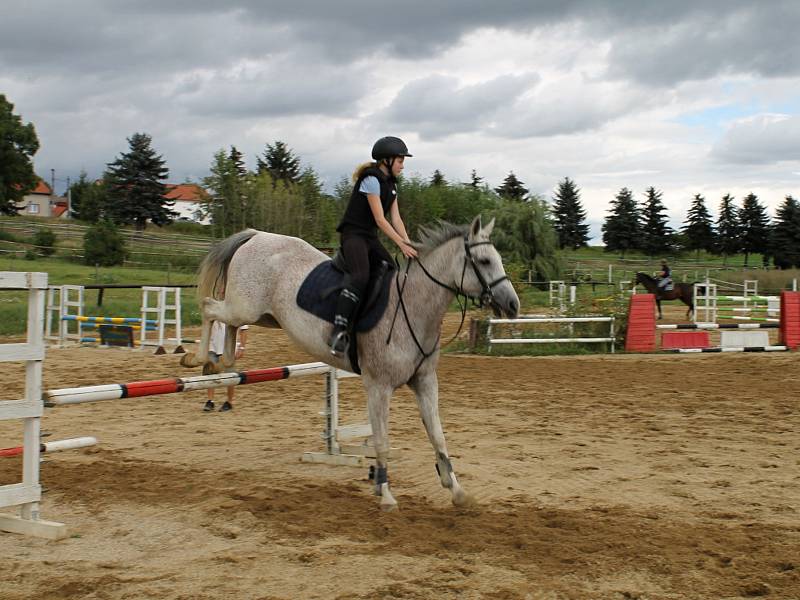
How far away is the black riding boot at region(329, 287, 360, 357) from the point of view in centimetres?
607

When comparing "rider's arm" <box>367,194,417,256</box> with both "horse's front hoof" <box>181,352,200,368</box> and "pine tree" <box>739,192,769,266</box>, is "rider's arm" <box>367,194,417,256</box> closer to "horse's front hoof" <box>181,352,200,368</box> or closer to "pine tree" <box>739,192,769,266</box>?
"horse's front hoof" <box>181,352,200,368</box>

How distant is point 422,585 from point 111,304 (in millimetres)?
25149

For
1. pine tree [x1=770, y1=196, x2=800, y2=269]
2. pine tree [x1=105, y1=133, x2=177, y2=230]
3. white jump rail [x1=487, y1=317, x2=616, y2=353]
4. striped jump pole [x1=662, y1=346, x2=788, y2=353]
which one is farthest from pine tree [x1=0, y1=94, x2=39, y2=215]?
pine tree [x1=770, y1=196, x2=800, y2=269]

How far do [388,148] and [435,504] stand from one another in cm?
290

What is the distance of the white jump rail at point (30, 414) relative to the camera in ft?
17.6

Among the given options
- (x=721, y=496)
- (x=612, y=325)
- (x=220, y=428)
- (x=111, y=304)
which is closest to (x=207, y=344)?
(x=220, y=428)

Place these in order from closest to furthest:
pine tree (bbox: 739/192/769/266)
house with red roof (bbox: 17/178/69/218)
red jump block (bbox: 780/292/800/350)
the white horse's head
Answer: the white horse's head → red jump block (bbox: 780/292/800/350) → pine tree (bbox: 739/192/769/266) → house with red roof (bbox: 17/178/69/218)

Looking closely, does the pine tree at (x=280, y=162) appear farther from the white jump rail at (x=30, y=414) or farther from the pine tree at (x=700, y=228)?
the white jump rail at (x=30, y=414)

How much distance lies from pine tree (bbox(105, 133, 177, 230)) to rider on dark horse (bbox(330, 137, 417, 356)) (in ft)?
243

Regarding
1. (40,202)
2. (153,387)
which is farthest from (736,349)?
(40,202)

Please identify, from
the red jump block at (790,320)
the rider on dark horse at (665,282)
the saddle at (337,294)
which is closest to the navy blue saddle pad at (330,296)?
the saddle at (337,294)

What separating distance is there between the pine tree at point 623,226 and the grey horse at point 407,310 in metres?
82.2

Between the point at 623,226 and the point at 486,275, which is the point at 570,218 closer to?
the point at 623,226

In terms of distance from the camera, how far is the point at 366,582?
448cm
